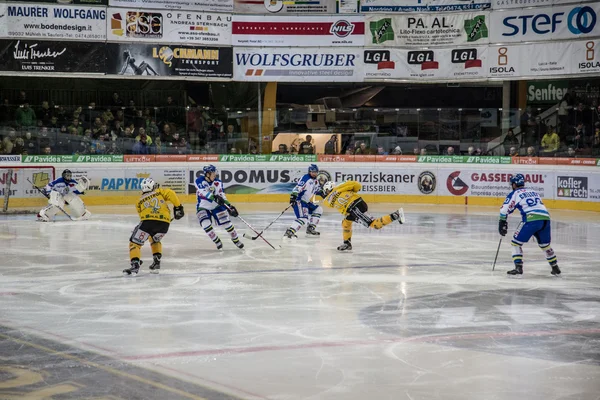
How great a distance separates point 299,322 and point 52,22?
17392 mm

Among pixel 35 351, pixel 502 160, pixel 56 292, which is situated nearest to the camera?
pixel 35 351

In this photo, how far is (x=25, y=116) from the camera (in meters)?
24.5

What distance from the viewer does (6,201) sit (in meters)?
21.9

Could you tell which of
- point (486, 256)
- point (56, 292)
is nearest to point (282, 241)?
point (486, 256)


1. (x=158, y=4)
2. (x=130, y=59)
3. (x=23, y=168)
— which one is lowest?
(x=23, y=168)

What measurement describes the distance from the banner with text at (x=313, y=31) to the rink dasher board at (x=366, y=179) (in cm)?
357

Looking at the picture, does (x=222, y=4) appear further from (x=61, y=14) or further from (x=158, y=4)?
(x=61, y=14)

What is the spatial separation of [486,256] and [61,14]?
48.4 ft

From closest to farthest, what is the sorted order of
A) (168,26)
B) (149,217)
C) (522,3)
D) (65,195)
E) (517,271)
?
(149,217), (517,271), (65,195), (522,3), (168,26)

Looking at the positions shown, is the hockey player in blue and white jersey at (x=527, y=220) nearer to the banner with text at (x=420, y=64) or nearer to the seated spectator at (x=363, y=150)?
the seated spectator at (x=363, y=150)

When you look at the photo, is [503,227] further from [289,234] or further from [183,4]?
[183,4]

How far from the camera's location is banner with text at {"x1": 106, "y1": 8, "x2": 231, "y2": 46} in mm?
24828

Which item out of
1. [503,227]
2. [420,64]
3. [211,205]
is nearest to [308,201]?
[211,205]

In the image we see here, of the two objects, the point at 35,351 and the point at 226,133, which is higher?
the point at 226,133
